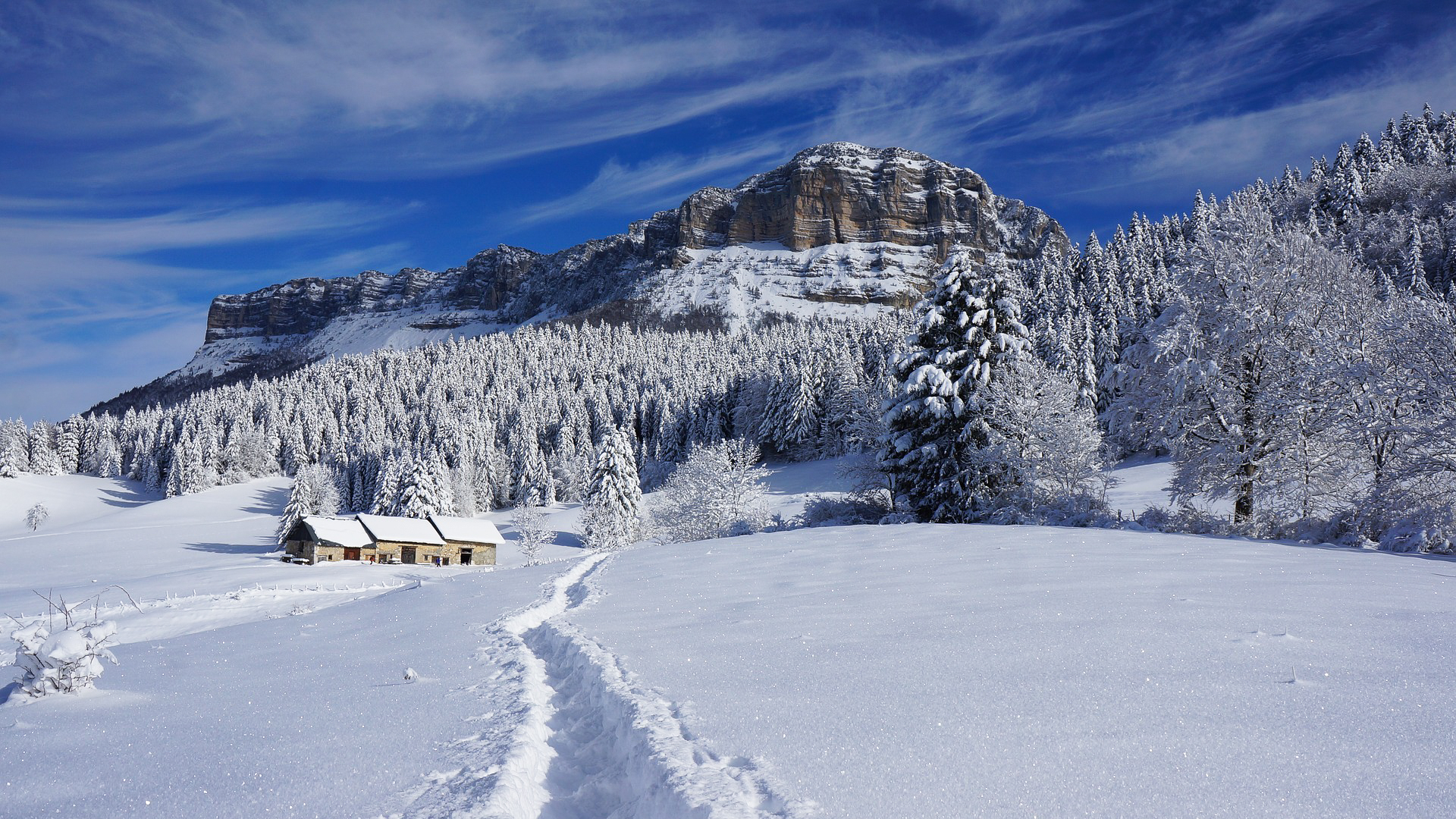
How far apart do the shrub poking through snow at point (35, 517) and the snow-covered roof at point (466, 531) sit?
186 feet

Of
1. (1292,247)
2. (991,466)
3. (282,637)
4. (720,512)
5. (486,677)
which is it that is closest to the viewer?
(486,677)

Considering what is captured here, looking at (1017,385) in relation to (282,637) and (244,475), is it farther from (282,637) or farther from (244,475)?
(244,475)

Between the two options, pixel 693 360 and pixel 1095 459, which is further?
pixel 693 360

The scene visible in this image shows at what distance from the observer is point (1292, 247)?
1775cm

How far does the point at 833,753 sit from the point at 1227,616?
4982 mm

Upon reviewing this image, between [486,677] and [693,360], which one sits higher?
[693,360]

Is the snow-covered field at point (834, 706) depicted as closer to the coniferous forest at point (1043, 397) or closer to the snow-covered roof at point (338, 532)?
the coniferous forest at point (1043, 397)

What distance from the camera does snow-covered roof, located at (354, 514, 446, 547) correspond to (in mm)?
50969

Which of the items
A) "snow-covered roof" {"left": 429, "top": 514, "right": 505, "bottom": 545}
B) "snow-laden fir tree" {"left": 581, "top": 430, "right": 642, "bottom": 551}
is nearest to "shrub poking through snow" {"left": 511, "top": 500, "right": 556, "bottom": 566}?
"snow-covered roof" {"left": 429, "top": 514, "right": 505, "bottom": 545}

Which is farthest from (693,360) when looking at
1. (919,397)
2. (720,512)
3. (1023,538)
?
(1023,538)

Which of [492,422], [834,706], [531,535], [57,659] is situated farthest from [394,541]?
[834,706]

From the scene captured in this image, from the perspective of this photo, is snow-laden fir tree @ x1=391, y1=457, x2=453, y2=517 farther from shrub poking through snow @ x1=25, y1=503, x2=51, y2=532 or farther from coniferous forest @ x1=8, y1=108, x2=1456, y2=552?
shrub poking through snow @ x1=25, y1=503, x2=51, y2=532

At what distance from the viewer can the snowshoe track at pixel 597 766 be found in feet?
12.6

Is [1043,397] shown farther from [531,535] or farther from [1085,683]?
[531,535]
